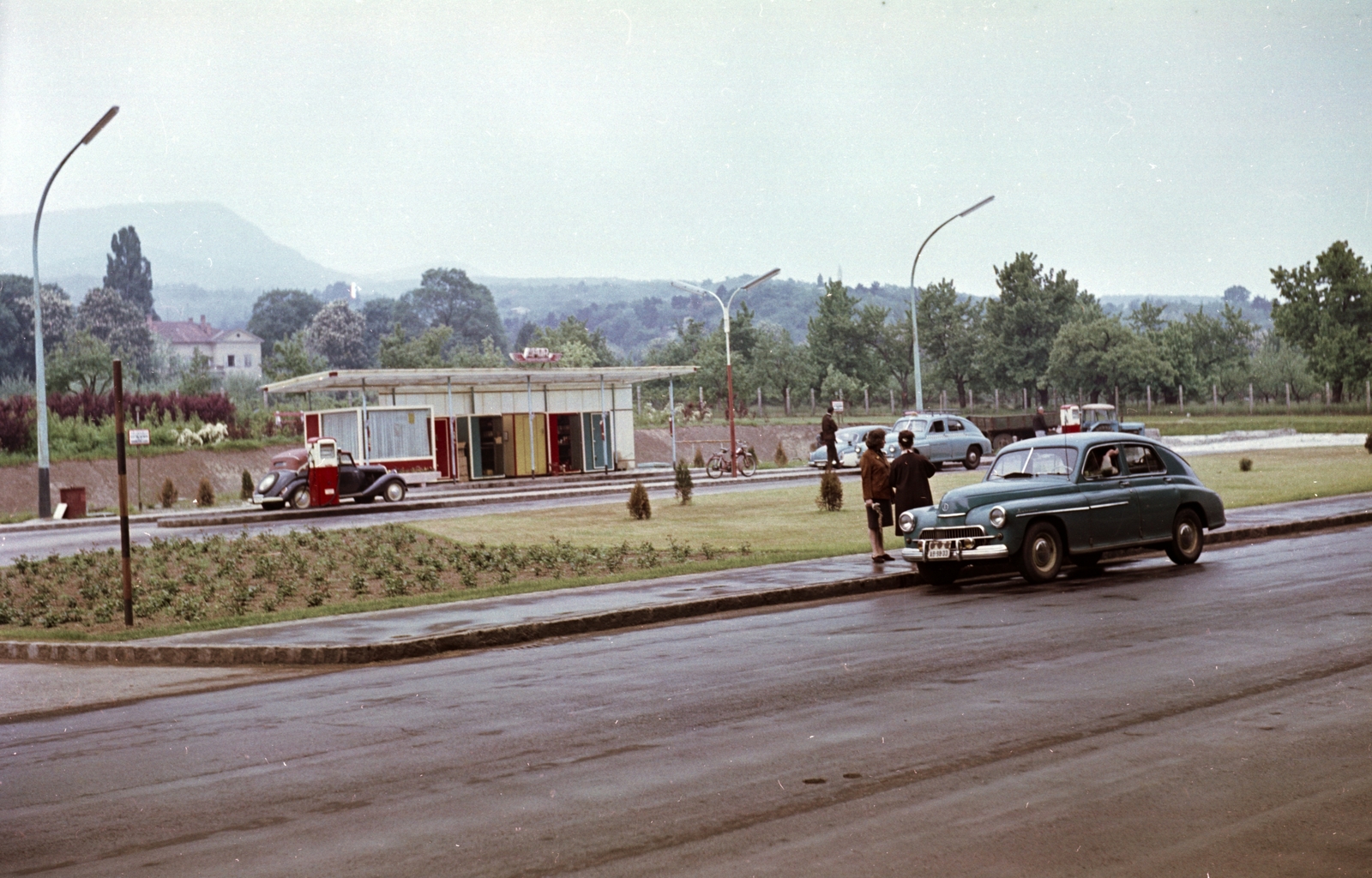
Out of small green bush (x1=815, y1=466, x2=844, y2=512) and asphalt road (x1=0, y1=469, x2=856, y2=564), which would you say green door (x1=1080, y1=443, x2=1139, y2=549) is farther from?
asphalt road (x1=0, y1=469, x2=856, y2=564)

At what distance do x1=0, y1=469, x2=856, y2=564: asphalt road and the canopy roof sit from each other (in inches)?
373

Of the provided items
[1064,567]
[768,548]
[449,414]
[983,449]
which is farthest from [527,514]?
[983,449]

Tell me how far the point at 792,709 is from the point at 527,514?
2198 centimetres

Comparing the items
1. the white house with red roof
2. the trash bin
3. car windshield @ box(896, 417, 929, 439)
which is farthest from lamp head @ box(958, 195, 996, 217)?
the white house with red roof

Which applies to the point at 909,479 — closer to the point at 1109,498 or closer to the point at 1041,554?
the point at 1041,554

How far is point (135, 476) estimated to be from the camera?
186 feet

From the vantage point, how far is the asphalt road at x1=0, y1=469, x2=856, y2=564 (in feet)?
90.2

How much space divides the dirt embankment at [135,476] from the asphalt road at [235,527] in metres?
16.1

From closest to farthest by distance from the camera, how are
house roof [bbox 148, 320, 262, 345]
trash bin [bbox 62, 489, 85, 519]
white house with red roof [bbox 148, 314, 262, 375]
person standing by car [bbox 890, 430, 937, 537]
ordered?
person standing by car [bbox 890, 430, 937, 537], trash bin [bbox 62, 489, 85, 519], white house with red roof [bbox 148, 314, 262, 375], house roof [bbox 148, 320, 262, 345]

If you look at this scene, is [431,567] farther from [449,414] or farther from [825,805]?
[449,414]

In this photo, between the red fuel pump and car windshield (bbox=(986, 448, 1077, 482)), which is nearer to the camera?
car windshield (bbox=(986, 448, 1077, 482))

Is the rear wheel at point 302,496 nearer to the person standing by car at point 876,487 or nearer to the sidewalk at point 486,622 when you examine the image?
the sidewalk at point 486,622

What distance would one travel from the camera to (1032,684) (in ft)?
29.3

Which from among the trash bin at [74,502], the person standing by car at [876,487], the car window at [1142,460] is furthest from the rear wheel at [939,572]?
the trash bin at [74,502]
